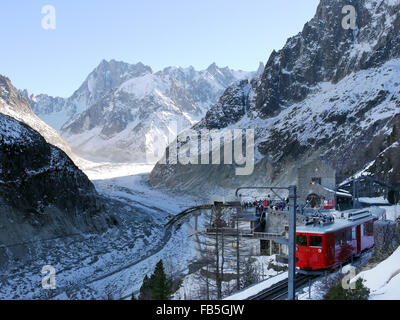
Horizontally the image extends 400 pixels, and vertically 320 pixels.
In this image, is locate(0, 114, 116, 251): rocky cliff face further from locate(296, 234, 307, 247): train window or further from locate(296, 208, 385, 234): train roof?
locate(296, 208, 385, 234): train roof

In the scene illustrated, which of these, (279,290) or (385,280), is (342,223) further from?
(385,280)

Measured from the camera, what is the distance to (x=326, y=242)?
20.6 meters

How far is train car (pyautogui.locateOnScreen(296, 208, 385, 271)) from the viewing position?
67.7 feet

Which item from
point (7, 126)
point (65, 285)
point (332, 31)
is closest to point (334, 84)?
point (332, 31)

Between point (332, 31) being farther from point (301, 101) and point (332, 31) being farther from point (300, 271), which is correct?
point (300, 271)

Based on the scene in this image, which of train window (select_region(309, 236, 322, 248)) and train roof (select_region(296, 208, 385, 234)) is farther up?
train roof (select_region(296, 208, 385, 234))

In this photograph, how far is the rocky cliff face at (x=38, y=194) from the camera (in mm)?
48781

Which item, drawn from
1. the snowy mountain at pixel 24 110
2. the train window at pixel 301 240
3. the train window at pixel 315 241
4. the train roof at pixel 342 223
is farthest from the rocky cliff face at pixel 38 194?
the snowy mountain at pixel 24 110

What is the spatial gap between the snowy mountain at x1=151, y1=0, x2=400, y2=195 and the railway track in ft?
198

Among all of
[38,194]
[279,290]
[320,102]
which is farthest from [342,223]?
[320,102]

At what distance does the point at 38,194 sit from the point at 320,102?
89.3 meters

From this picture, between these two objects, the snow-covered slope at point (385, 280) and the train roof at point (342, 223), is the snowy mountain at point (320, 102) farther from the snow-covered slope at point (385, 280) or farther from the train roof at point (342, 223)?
the snow-covered slope at point (385, 280)

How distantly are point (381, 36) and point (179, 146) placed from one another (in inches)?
3007

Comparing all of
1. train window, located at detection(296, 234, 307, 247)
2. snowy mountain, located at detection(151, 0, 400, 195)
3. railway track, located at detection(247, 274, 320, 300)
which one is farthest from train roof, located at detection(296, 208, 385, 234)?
snowy mountain, located at detection(151, 0, 400, 195)
